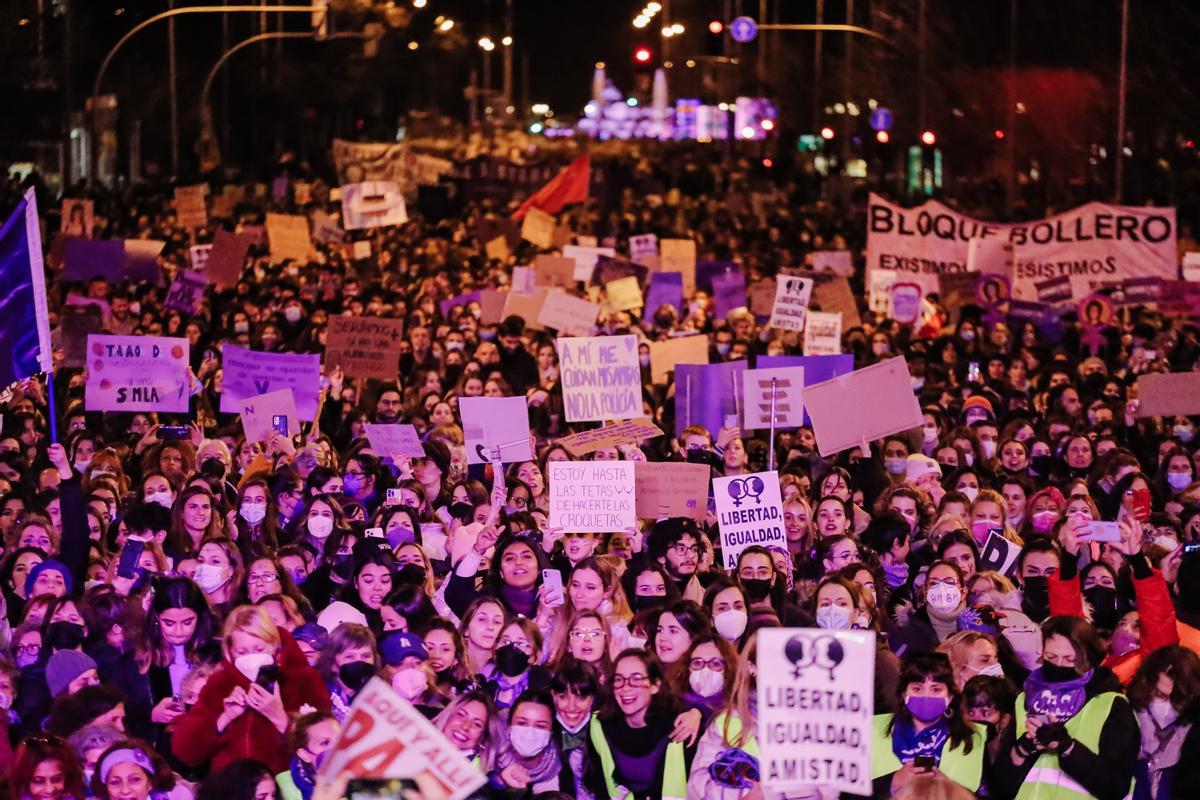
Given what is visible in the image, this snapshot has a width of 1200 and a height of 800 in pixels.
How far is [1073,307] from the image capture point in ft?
69.6

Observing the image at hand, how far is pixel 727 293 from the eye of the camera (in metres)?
22.1

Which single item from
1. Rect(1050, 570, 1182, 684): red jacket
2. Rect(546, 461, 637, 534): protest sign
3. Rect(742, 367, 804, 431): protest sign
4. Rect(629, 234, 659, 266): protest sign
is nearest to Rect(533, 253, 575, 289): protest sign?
Rect(629, 234, 659, 266): protest sign

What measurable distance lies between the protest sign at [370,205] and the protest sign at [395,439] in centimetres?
1366

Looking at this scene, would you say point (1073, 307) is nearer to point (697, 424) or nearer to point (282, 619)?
point (697, 424)

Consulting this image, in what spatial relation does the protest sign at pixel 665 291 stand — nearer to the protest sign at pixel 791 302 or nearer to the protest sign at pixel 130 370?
the protest sign at pixel 791 302

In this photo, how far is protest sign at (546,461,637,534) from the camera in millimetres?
10211

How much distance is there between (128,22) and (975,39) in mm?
20552

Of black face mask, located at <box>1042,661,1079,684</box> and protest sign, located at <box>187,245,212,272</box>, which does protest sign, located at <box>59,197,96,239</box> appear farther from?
black face mask, located at <box>1042,661,1079,684</box>

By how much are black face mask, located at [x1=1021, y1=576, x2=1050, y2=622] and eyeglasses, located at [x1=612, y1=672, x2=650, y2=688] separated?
265 cm

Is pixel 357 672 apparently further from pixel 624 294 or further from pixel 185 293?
pixel 624 294

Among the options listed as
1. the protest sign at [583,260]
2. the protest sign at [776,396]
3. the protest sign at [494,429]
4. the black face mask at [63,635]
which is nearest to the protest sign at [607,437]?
the protest sign at [494,429]

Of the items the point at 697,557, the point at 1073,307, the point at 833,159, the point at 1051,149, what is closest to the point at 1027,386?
the point at 1073,307

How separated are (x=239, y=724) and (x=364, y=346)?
8622mm

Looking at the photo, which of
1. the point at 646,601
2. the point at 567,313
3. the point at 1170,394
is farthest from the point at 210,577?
the point at 567,313
